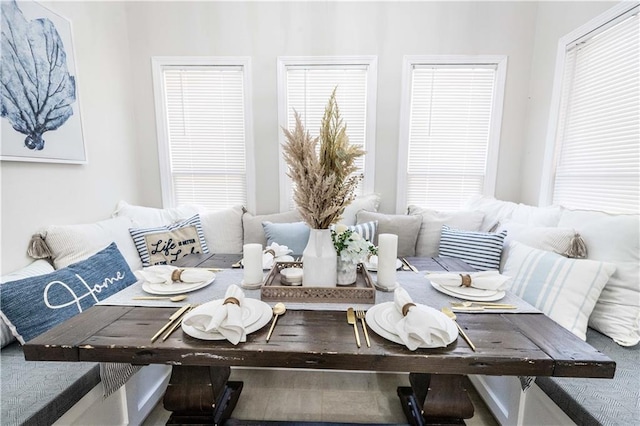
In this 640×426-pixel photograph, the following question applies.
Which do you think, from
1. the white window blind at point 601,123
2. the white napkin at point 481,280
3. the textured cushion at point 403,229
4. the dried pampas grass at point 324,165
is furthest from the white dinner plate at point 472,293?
the white window blind at point 601,123

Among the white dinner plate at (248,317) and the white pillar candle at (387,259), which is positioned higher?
the white pillar candle at (387,259)

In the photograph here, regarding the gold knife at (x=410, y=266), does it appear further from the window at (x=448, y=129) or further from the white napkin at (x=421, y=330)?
the window at (x=448, y=129)

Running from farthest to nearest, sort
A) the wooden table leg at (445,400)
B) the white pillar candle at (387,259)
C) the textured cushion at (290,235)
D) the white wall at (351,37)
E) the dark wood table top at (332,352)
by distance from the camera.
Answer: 1. the white wall at (351,37)
2. the textured cushion at (290,235)
3. the white pillar candle at (387,259)
4. the wooden table leg at (445,400)
5. the dark wood table top at (332,352)

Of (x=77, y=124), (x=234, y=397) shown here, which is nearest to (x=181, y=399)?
(x=234, y=397)

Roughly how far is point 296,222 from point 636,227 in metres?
1.97

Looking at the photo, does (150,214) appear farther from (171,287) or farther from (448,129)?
(448,129)

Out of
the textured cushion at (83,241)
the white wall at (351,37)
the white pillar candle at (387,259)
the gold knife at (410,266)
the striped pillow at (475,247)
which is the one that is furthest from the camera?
the white wall at (351,37)

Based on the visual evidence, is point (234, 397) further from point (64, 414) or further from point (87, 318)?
point (87, 318)

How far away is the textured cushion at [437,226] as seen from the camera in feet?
7.14

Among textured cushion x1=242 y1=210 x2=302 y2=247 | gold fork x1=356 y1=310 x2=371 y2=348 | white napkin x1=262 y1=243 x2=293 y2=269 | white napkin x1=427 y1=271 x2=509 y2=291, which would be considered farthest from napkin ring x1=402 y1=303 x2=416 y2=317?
textured cushion x1=242 y1=210 x2=302 y2=247

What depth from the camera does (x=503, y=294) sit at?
1.16 metres

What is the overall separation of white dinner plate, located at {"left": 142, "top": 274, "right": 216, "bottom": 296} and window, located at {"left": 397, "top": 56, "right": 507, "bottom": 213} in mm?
1894

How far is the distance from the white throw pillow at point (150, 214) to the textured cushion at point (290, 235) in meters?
0.81

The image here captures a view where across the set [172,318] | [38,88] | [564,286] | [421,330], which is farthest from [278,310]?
[38,88]
